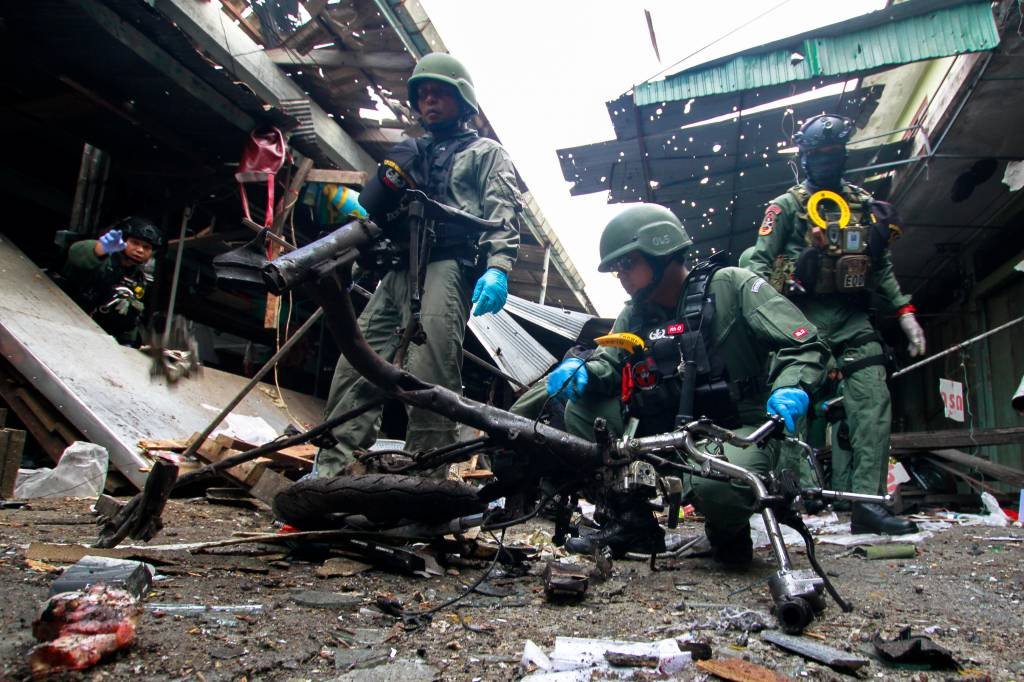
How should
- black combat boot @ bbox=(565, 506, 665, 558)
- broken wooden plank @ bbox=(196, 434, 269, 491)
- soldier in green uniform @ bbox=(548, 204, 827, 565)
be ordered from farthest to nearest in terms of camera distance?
broken wooden plank @ bbox=(196, 434, 269, 491) → black combat boot @ bbox=(565, 506, 665, 558) → soldier in green uniform @ bbox=(548, 204, 827, 565)

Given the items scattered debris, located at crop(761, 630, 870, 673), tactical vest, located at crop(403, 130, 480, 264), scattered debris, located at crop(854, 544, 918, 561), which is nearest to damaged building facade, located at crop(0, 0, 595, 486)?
tactical vest, located at crop(403, 130, 480, 264)

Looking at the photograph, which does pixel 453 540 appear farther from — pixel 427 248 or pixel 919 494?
pixel 919 494

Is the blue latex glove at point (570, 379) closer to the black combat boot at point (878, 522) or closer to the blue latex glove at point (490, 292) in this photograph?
the blue latex glove at point (490, 292)

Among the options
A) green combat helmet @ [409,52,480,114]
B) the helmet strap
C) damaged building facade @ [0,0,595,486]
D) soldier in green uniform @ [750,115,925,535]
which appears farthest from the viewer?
damaged building facade @ [0,0,595,486]

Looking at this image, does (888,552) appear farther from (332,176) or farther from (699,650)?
(332,176)

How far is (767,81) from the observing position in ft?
16.8

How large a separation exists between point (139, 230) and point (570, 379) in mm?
3924

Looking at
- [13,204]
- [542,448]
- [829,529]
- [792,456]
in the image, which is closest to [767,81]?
[792,456]

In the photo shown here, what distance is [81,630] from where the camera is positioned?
1197 mm

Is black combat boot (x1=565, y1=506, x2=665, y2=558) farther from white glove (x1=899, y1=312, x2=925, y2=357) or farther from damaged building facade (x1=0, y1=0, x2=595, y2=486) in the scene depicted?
white glove (x1=899, y1=312, x2=925, y2=357)

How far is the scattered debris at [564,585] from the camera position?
6.31 feet

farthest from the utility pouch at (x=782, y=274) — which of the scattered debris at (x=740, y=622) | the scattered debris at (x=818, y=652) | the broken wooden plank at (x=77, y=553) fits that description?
the broken wooden plank at (x=77, y=553)

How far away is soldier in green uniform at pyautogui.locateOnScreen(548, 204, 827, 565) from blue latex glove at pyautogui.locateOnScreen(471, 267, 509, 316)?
0.45 meters

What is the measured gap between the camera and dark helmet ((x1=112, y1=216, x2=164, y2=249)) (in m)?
5.07
